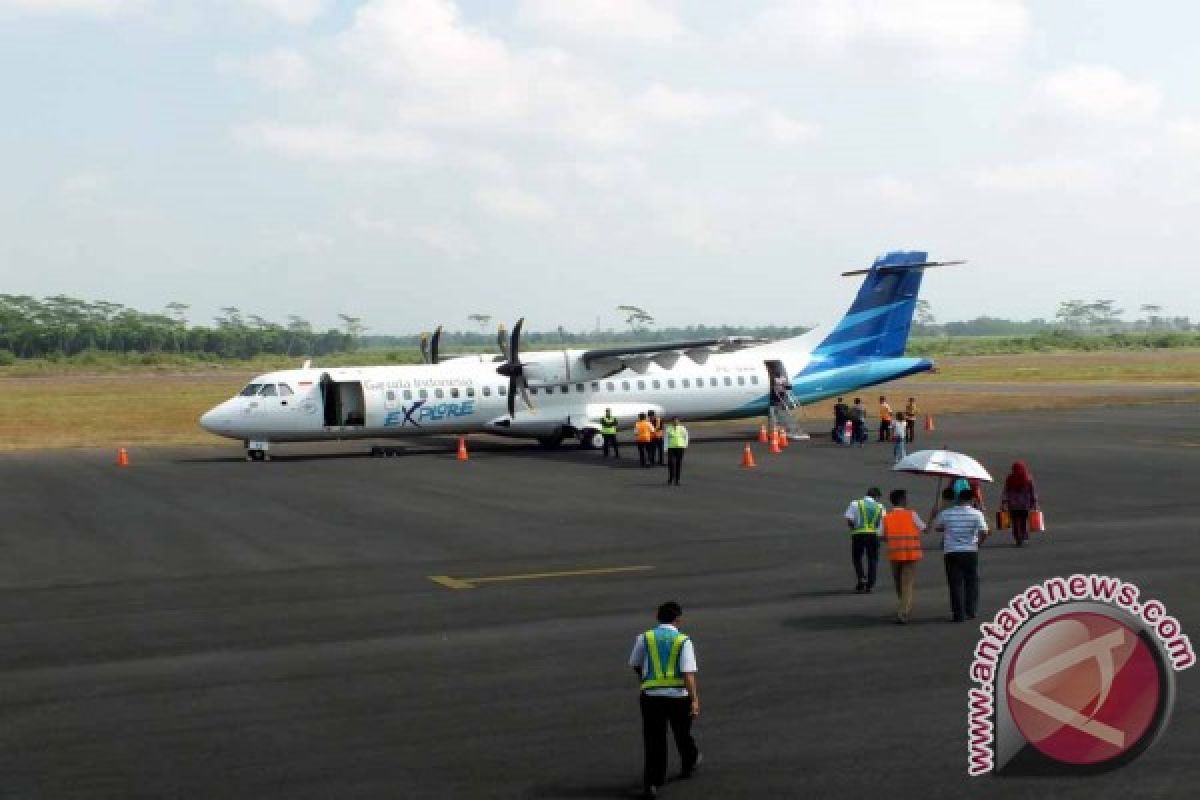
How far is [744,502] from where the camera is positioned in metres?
29.5

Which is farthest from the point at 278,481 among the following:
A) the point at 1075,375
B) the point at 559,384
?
the point at 1075,375

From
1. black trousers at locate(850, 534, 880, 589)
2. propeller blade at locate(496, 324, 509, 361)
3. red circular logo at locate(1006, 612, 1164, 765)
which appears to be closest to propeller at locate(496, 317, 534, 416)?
propeller blade at locate(496, 324, 509, 361)

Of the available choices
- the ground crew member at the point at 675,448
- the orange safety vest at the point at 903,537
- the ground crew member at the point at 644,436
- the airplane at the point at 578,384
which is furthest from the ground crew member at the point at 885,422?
the orange safety vest at the point at 903,537

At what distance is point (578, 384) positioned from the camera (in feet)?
143

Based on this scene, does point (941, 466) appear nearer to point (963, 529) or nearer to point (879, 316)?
point (963, 529)

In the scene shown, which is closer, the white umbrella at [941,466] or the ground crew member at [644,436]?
the white umbrella at [941,466]

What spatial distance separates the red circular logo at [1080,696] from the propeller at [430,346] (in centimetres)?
3524

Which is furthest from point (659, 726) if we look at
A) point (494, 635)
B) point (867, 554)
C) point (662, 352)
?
point (662, 352)

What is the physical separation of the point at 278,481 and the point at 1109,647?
25.6m

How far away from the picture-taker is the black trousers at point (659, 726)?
10570 mm

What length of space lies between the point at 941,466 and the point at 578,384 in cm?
2501

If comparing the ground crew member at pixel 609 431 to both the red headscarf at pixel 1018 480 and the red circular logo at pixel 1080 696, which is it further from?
the red circular logo at pixel 1080 696

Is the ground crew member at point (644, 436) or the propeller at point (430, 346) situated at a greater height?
the propeller at point (430, 346)

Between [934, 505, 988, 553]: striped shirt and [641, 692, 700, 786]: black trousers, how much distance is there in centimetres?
677
